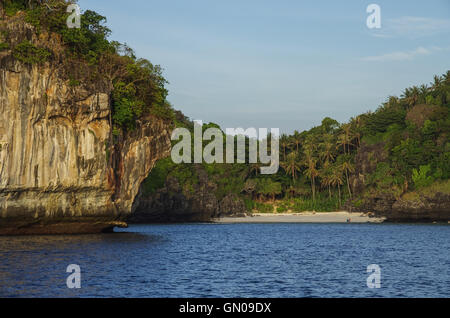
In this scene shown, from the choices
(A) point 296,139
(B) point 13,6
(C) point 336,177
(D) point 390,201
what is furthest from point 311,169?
(B) point 13,6

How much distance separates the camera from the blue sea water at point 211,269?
942 inches

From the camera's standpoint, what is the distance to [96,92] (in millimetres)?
44219

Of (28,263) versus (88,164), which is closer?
(28,263)

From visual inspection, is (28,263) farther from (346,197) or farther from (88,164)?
(346,197)

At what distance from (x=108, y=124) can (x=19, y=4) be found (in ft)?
37.7

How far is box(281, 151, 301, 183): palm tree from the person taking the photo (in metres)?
117

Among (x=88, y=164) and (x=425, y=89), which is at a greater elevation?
(x=425, y=89)

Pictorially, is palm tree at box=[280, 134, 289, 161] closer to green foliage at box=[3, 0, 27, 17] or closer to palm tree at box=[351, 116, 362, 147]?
palm tree at box=[351, 116, 362, 147]

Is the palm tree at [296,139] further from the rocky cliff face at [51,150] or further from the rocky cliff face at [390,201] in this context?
the rocky cliff face at [51,150]

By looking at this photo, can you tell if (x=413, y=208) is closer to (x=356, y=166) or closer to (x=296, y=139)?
(x=356, y=166)

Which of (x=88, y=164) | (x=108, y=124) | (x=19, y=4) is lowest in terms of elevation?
(x=88, y=164)
